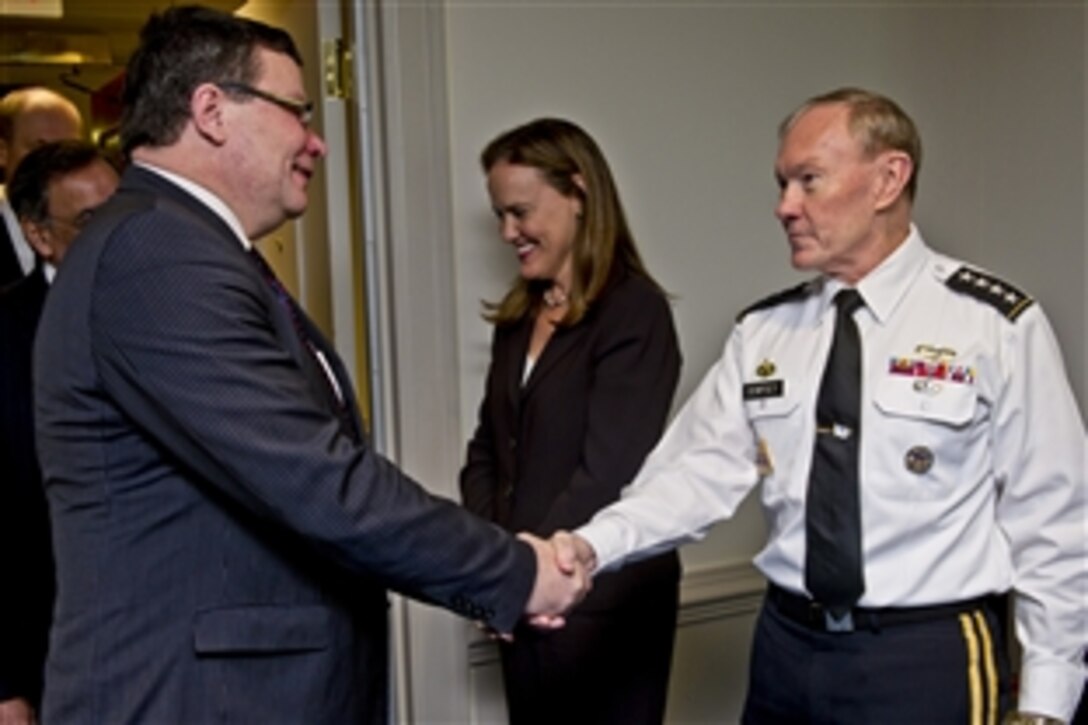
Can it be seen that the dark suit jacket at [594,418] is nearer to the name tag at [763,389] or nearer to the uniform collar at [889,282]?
the name tag at [763,389]

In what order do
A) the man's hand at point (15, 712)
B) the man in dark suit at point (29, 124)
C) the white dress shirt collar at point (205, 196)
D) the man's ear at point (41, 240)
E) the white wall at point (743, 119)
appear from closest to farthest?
the white dress shirt collar at point (205, 196) → the man's hand at point (15, 712) → the man's ear at point (41, 240) → the white wall at point (743, 119) → the man in dark suit at point (29, 124)

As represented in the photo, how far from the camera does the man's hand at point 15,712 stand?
1881mm

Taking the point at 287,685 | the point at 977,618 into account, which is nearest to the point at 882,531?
the point at 977,618

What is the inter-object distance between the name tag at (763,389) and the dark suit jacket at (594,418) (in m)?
0.28

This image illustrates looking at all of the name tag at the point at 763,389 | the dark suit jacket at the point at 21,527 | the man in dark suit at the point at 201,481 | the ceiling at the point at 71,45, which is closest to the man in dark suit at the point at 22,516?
the dark suit jacket at the point at 21,527

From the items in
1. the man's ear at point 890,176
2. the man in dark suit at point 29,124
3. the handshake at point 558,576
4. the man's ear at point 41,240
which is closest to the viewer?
the handshake at point 558,576

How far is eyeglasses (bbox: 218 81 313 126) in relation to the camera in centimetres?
141

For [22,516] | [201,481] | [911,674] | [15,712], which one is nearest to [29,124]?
[22,516]

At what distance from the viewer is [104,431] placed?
50.2 inches

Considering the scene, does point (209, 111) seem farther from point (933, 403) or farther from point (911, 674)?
point (911, 674)

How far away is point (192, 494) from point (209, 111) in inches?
17.8

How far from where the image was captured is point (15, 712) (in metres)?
1.89

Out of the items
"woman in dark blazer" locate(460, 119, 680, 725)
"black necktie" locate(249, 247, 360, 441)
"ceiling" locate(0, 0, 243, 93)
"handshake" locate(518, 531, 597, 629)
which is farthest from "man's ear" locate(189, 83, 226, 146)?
"ceiling" locate(0, 0, 243, 93)

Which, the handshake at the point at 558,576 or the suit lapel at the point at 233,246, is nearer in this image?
the suit lapel at the point at 233,246
